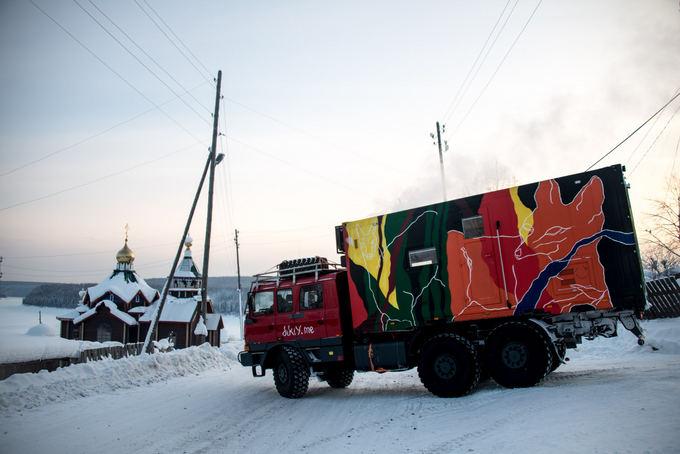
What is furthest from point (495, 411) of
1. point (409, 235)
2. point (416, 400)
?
point (409, 235)

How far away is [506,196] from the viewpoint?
8852mm

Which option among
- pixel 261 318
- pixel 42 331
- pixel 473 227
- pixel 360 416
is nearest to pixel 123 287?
pixel 42 331

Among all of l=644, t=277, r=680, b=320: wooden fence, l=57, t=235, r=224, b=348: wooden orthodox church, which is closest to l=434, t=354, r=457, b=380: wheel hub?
l=644, t=277, r=680, b=320: wooden fence

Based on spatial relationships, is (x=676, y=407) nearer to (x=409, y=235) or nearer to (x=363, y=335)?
(x=409, y=235)

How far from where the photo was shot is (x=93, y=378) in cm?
1241

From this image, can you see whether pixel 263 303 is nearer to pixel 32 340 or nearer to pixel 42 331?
pixel 32 340

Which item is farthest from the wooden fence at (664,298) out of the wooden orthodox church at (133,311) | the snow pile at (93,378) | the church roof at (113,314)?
the church roof at (113,314)

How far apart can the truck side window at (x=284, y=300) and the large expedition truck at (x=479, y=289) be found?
54cm

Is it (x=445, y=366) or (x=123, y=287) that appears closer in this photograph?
(x=445, y=366)

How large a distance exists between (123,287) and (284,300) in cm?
4173

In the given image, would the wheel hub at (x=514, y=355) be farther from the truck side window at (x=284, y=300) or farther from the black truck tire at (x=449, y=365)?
the truck side window at (x=284, y=300)

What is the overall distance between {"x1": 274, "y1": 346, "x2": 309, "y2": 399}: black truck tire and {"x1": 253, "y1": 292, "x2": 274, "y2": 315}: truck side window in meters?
1.23

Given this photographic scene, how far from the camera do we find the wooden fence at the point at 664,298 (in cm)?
1532

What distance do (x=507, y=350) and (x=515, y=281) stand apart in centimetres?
142
